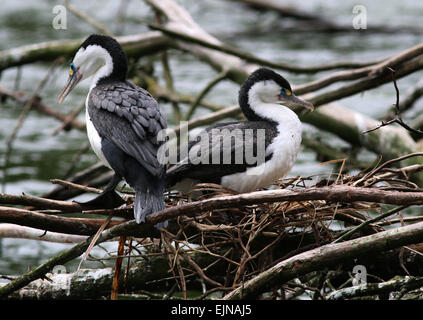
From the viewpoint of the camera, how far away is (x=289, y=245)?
4.42 metres

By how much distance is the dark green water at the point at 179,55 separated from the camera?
916 centimetres

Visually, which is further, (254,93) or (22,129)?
(22,129)

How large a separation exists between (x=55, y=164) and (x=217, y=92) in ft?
9.05

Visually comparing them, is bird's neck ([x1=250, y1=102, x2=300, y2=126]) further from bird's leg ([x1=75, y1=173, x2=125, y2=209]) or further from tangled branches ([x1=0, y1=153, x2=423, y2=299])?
bird's leg ([x1=75, y1=173, x2=125, y2=209])

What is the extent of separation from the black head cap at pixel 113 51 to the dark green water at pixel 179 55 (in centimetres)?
281

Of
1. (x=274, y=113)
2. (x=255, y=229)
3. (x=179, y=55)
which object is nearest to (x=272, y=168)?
(x=274, y=113)


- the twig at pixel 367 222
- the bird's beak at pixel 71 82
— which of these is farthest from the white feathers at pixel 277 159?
the bird's beak at pixel 71 82

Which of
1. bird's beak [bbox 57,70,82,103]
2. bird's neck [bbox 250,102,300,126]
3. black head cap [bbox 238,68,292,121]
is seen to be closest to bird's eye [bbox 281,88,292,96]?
black head cap [bbox 238,68,292,121]

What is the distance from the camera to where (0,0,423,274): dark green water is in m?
9.16

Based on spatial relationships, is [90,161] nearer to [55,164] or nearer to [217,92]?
[55,164]

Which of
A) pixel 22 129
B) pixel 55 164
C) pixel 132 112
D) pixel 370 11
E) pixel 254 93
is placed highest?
pixel 370 11

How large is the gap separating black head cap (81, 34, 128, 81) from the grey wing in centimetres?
32

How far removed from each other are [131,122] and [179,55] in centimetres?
883
